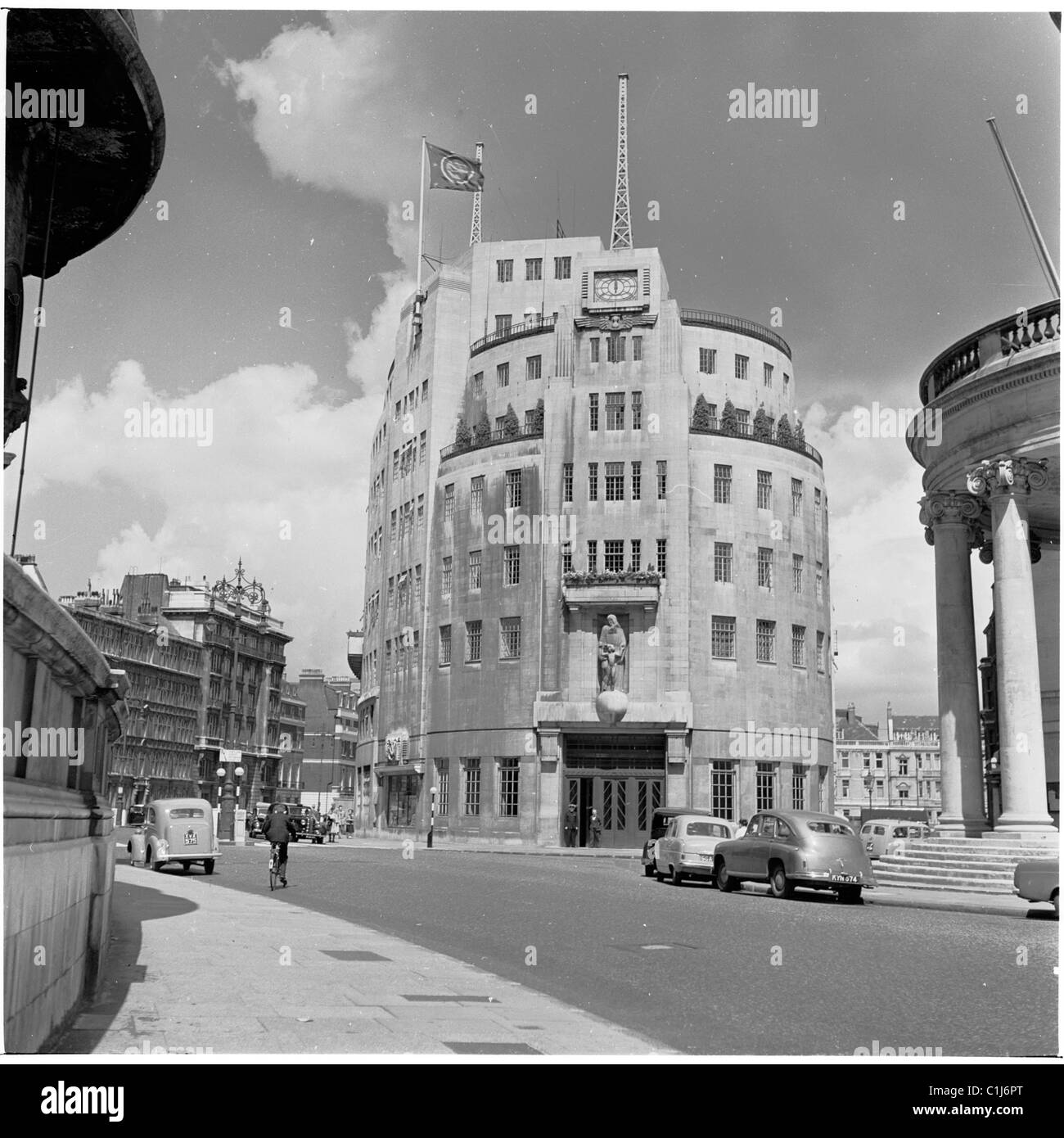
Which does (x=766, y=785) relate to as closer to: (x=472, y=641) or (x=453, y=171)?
(x=472, y=641)

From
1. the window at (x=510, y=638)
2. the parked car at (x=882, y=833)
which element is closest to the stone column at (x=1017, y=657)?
the parked car at (x=882, y=833)

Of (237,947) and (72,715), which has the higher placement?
(72,715)

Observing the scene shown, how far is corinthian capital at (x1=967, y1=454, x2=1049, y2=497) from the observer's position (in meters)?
24.2

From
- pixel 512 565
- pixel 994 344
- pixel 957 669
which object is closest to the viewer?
pixel 994 344

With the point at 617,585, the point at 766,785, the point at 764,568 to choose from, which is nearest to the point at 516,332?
the point at 617,585

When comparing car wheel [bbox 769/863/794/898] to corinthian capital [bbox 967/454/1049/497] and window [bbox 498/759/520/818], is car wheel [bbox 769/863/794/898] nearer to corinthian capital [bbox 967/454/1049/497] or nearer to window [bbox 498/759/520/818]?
corinthian capital [bbox 967/454/1049/497]

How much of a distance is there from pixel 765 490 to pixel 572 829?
19.6 metres

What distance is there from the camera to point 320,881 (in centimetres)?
2856

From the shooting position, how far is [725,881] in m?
26.4

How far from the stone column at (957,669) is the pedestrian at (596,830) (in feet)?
99.0

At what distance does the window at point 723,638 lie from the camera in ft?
194
